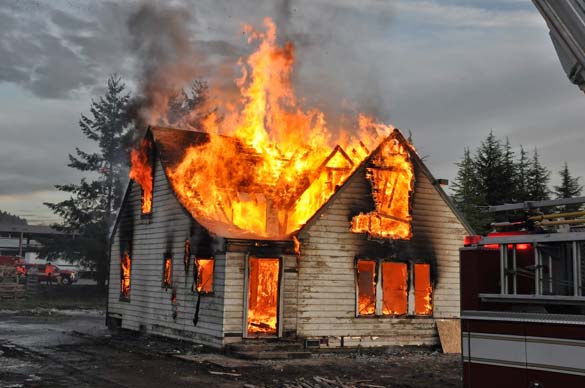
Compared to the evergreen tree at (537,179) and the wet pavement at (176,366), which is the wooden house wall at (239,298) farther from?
the evergreen tree at (537,179)

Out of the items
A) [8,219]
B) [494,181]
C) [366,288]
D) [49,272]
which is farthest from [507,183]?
[8,219]

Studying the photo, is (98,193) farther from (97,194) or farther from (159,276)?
(159,276)

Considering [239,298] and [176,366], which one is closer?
[176,366]

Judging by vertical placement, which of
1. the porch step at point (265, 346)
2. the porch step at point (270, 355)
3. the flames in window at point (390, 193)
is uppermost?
the flames in window at point (390, 193)

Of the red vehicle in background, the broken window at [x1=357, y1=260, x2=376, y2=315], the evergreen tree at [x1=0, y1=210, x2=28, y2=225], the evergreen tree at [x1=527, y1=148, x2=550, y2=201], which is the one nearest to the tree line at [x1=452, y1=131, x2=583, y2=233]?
the evergreen tree at [x1=527, y1=148, x2=550, y2=201]

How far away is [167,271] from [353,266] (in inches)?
231

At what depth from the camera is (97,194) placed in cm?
4762

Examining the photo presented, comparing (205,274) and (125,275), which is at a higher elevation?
(205,274)

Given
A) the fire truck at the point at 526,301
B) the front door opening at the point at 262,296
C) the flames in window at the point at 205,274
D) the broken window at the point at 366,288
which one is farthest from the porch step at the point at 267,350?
the fire truck at the point at 526,301

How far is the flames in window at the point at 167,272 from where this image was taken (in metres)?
19.7

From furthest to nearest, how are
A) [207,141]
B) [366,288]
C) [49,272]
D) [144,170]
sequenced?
[49,272] → [144,170] → [366,288] → [207,141]

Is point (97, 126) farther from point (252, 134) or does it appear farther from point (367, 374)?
point (367, 374)

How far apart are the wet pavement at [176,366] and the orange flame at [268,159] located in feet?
12.7

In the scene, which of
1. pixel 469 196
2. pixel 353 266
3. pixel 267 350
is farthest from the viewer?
pixel 469 196
